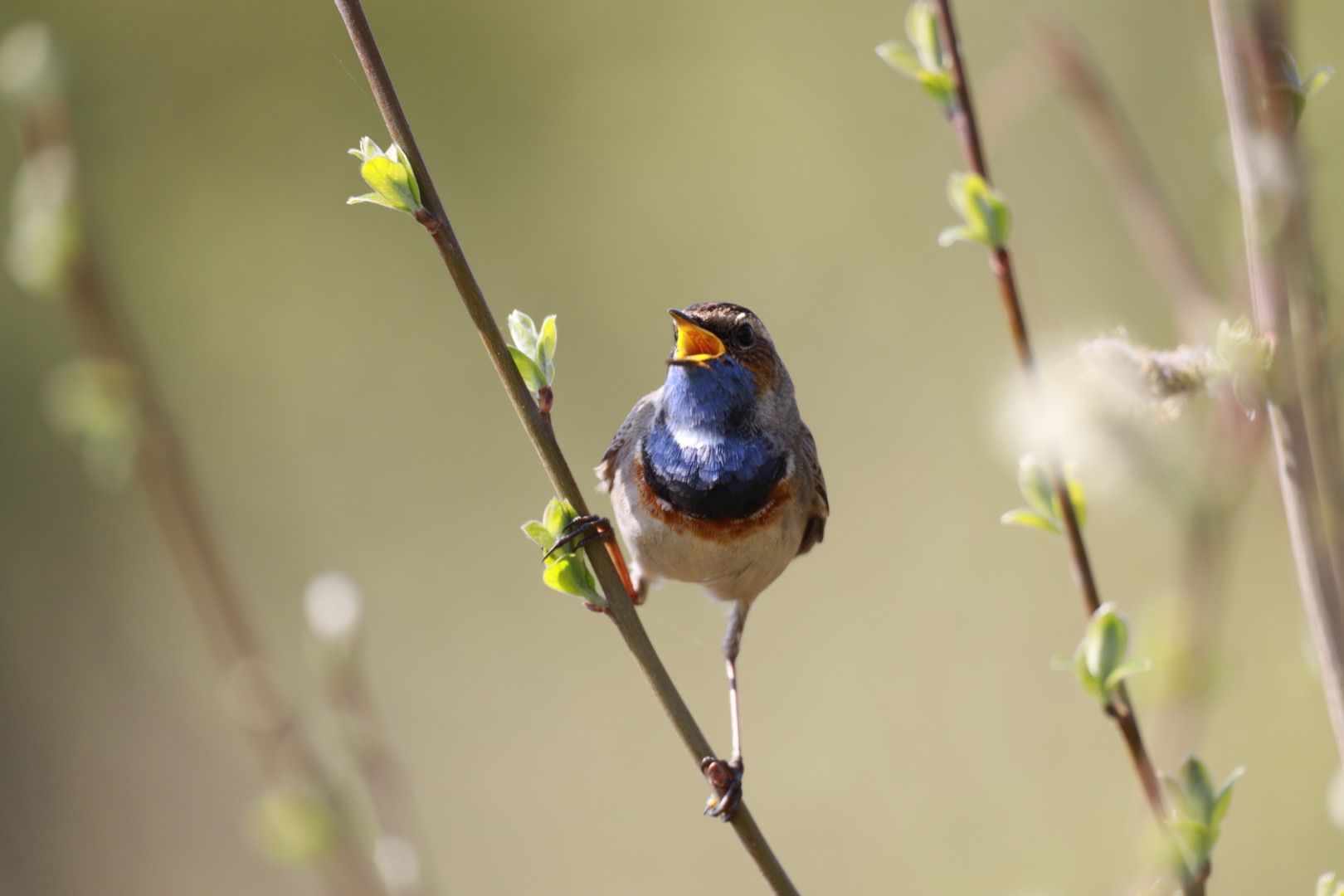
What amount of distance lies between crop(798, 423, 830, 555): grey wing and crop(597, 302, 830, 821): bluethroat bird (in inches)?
0.5

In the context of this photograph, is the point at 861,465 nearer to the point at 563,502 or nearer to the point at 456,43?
the point at 456,43

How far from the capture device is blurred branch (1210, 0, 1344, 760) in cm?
124

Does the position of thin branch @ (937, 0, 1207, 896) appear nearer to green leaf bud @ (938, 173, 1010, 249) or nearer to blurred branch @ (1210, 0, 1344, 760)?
green leaf bud @ (938, 173, 1010, 249)

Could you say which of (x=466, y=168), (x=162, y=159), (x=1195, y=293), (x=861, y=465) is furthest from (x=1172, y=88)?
(x=162, y=159)

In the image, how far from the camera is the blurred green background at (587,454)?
6109mm

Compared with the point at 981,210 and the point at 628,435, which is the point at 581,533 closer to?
the point at 981,210

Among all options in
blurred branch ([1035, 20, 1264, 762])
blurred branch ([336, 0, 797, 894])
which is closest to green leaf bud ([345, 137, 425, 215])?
blurred branch ([336, 0, 797, 894])

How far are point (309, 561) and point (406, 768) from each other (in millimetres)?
1606

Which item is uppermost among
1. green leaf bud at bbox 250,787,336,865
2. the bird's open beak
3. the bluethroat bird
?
the bird's open beak

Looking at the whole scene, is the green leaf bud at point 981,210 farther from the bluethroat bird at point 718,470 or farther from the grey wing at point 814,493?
the grey wing at point 814,493

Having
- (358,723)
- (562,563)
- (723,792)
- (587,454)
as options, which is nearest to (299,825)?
(358,723)

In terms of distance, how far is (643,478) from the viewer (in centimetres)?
265

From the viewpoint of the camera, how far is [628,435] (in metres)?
2.83

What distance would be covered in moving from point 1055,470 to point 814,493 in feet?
4.50
